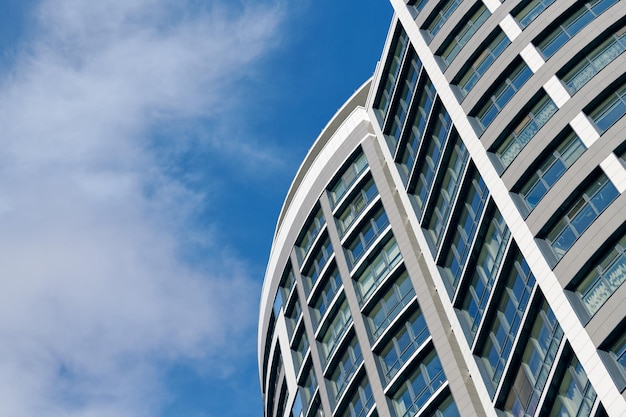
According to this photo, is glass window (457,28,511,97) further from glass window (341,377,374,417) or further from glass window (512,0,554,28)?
glass window (341,377,374,417)

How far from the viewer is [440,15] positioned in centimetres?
4328

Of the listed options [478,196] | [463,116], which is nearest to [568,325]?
[478,196]

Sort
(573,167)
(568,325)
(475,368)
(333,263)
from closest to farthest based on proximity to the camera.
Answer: (568,325), (573,167), (475,368), (333,263)

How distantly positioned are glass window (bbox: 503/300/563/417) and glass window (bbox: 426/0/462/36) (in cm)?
1749

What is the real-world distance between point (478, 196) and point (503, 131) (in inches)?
114

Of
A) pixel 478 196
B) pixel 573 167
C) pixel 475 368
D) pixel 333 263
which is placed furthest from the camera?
pixel 333 263

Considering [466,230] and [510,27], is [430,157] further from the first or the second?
[510,27]

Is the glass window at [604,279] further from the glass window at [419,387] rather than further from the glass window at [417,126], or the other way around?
the glass window at [417,126]

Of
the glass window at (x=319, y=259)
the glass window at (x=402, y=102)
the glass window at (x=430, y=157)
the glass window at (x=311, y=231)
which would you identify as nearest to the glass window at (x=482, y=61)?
the glass window at (x=430, y=157)

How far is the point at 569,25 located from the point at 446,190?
864cm

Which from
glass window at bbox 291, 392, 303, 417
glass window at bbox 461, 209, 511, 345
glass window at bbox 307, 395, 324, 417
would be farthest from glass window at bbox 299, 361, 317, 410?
glass window at bbox 461, 209, 511, 345

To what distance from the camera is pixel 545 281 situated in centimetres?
2912

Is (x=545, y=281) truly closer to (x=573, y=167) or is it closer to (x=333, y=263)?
(x=573, y=167)

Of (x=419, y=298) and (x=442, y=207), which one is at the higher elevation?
(x=442, y=207)
